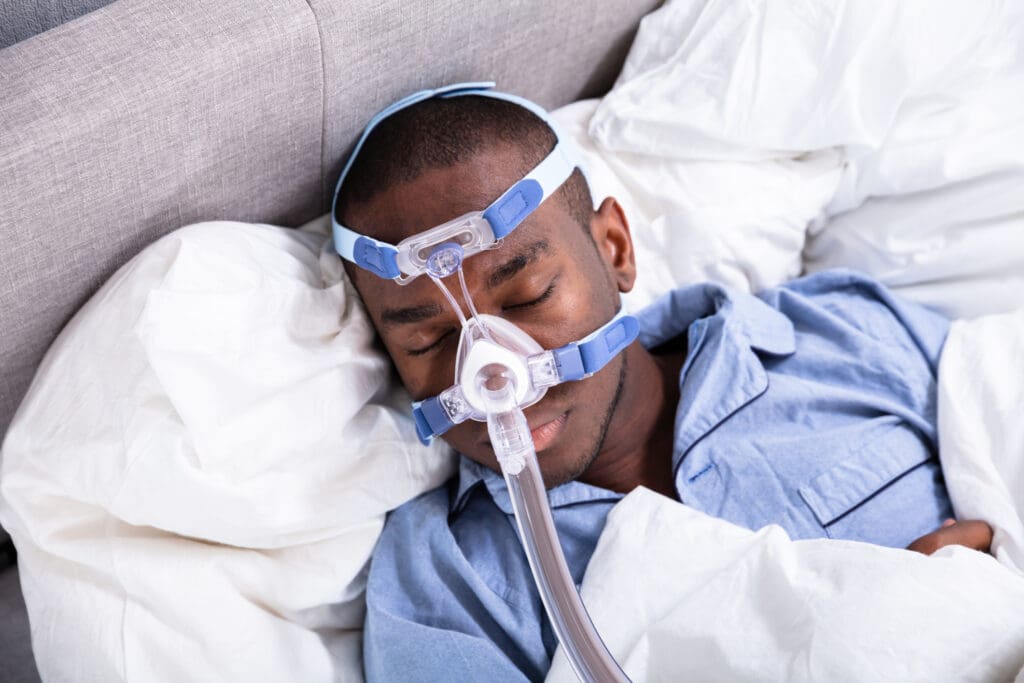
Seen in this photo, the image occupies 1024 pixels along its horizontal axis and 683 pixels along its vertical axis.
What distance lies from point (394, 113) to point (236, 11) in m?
0.23

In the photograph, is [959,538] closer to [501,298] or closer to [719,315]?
[719,315]

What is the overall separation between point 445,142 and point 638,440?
50 cm

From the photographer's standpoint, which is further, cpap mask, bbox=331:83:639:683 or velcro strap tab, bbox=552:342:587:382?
velcro strap tab, bbox=552:342:587:382

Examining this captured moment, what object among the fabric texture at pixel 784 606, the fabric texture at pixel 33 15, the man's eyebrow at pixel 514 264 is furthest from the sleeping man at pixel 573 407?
the fabric texture at pixel 33 15

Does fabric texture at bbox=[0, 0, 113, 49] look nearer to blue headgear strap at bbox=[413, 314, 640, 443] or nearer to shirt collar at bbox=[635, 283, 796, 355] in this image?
blue headgear strap at bbox=[413, 314, 640, 443]

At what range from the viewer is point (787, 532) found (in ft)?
4.39

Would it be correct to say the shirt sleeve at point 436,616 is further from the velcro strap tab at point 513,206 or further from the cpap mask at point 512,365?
the velcro strap tab at point 513,206

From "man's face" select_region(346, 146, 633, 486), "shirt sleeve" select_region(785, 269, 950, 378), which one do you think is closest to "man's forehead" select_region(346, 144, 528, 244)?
"man's face" select_region(346, 146, 633, 486)

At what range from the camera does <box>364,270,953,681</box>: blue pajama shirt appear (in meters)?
1.31

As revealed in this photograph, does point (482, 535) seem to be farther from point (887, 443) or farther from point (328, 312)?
point (887, 443)

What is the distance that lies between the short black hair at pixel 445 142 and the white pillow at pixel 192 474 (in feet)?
0.52

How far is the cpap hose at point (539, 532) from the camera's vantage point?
3.55ft

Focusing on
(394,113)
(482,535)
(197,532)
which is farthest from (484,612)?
(394,113)

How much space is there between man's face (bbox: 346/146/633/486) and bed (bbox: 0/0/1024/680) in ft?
0.29
